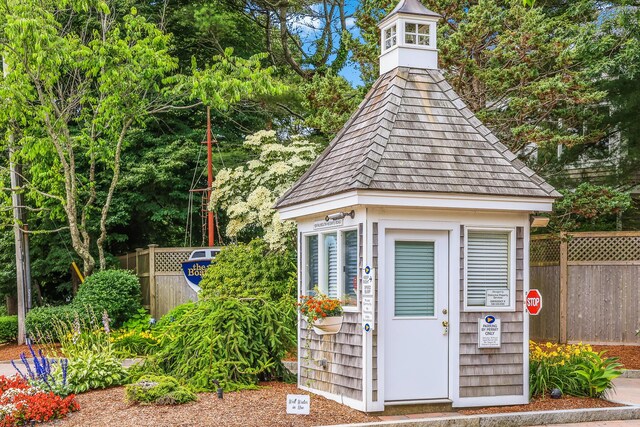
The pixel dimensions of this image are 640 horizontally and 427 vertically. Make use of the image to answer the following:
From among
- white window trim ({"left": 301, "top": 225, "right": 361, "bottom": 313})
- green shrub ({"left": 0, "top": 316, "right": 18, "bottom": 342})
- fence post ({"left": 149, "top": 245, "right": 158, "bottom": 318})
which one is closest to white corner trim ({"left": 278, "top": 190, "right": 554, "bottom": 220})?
white window trim ({"left": 301, "top": 225, "right": 361, "bottom": 313})

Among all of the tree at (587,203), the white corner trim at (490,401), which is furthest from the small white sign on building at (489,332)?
the tree at (587,203)

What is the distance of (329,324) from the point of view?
894 cm

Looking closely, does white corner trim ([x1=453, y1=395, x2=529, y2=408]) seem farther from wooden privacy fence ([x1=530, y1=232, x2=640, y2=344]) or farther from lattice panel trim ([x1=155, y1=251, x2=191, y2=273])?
lattice panel trim ([x1=155, y1=251, x2=191, y2=273])

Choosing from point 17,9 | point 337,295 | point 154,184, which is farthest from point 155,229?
point 337,295

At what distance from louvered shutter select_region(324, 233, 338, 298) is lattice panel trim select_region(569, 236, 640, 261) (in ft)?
24.2

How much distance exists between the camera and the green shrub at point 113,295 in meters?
16.9

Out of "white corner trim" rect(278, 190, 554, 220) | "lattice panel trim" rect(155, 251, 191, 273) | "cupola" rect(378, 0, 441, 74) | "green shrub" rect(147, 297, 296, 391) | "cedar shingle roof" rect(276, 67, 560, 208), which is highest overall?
"cupola" rect(378, 0, 441, 74)

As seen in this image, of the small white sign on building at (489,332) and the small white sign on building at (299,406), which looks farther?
the small white sign on building at (489,332)

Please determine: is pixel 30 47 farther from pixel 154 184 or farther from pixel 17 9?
pixel 154 184

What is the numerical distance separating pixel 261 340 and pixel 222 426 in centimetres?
263

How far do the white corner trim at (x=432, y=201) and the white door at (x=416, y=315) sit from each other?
15.9 inches

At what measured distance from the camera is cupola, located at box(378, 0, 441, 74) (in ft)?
32.2

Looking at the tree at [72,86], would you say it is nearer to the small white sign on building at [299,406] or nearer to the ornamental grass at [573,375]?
the ornamental grass at [573,375]

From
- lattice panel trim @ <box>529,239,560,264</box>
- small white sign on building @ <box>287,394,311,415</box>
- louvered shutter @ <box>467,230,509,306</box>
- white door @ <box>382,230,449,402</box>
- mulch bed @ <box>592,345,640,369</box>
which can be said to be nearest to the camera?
small white sign on building @ <box>287,394,311,415</box>
